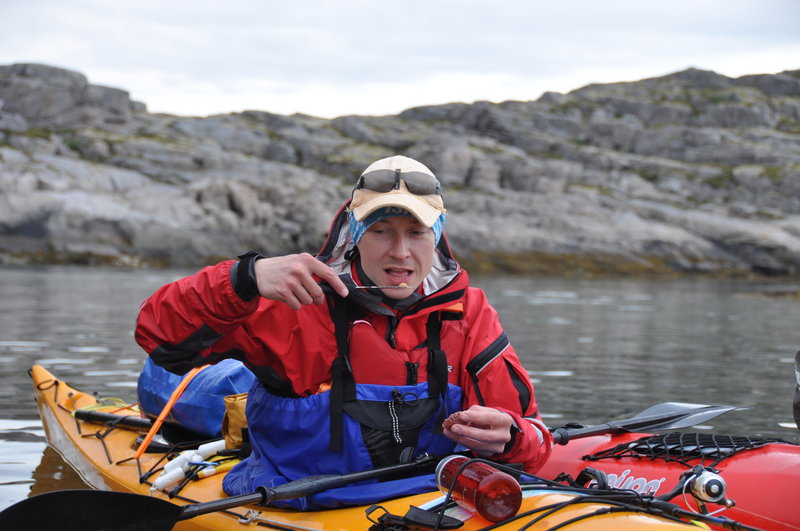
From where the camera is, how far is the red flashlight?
312cm

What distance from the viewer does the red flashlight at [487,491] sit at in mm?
3119

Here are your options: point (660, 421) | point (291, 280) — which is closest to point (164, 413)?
point (291, 280)

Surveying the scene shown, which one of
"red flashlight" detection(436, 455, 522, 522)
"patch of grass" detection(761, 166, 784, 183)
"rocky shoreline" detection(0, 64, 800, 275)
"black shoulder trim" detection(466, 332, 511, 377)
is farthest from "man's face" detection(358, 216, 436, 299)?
"patch of grass" detection(761, 166, 784, 183)

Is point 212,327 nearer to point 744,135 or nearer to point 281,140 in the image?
point 281,140

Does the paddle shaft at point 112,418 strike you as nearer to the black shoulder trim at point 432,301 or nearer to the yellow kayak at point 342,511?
the yellow kayak at point 342,511

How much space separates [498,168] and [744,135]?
3150cm

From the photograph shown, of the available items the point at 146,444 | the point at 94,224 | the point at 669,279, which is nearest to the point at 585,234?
the point at 669,279

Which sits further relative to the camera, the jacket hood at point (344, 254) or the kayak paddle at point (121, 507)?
the jacket hood at point (344, 254)

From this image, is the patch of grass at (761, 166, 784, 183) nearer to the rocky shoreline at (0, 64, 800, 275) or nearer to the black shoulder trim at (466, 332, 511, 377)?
the rocky shoreline at (0, 64, 800, 275)

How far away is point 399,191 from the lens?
3.76 metres

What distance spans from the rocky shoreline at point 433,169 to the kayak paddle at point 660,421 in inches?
1361

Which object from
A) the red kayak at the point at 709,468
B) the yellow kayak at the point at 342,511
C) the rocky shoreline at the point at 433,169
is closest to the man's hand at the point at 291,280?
the yellow kayak at the point at 342,511

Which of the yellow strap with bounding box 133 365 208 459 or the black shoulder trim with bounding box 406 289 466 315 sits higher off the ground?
the black shoulder trim with bounding box 406 289 466 315

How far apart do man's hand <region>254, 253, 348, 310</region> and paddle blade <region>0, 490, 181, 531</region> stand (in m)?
1.05
